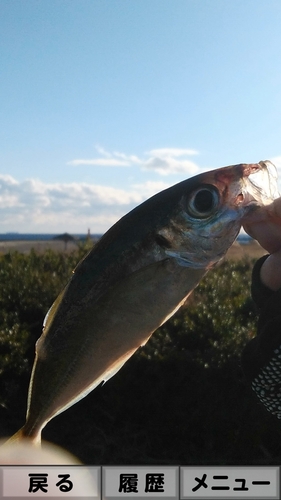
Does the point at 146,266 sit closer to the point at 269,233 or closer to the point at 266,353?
the point at 269,233

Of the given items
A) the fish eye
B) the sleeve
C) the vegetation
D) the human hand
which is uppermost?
the fish eye

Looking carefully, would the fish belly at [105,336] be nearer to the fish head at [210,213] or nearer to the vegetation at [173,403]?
the fish head at [210,213]

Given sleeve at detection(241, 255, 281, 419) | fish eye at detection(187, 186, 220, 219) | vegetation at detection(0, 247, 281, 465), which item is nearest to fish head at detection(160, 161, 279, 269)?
fish eye at detection(187, 186, 220, 219)

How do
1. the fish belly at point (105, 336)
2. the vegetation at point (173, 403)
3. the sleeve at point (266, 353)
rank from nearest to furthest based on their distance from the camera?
the fish belly at point (105, 336) → the sleeve at point (266, 353) → the vegetation at point (173, 403)

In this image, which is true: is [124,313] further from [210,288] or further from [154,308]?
[210,288]

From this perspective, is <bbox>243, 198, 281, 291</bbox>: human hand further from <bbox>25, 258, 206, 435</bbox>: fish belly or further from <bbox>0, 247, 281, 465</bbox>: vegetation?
<bbox>0, 247, 281, 465</bbox>: vegetation

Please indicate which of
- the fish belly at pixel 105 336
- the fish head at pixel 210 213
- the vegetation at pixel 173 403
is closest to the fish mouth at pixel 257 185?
the fish head at pixel 210 213
